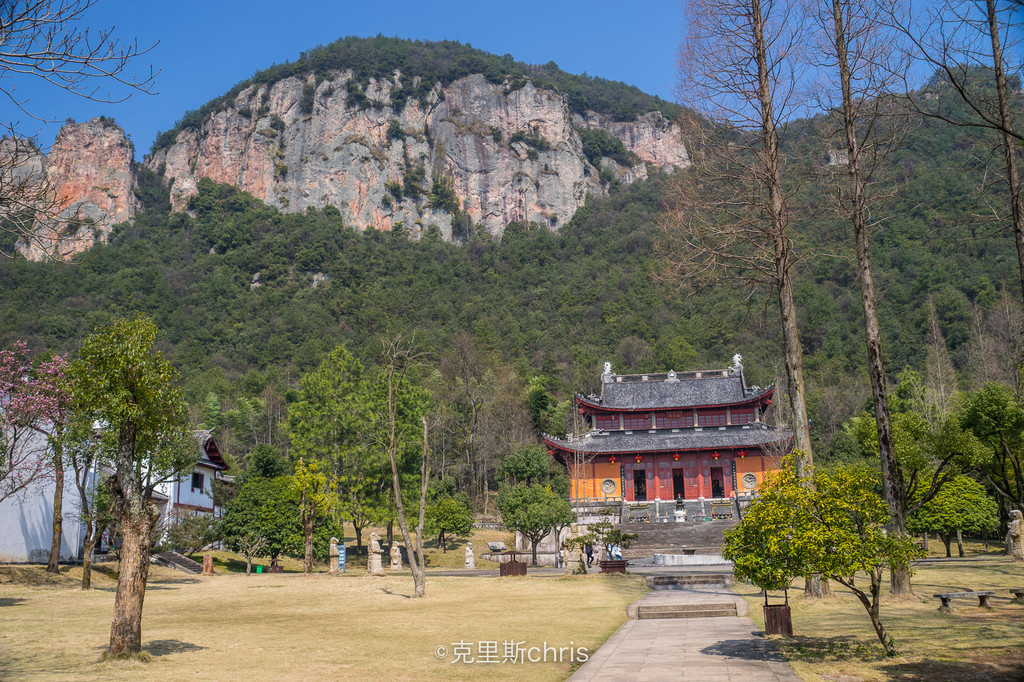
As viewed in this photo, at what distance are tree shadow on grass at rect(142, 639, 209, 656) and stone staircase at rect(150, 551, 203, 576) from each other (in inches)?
721

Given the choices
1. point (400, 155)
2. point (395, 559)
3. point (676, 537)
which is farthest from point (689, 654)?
point (400, 155)

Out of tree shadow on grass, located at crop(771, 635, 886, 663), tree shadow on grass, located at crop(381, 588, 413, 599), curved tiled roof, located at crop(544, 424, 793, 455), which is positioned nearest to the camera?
tree shadow on grass, located at crop(771, 635, 886, 663)

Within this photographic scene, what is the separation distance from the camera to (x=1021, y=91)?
11516 mm

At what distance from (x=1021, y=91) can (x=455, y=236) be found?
126382mm

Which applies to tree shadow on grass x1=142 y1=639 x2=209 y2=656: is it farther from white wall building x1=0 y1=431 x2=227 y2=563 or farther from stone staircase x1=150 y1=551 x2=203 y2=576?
stone staircase x1=150 y1=551 x2=203 y2=576

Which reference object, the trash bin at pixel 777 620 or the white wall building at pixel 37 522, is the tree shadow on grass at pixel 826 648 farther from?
the white wall building at pixel 37 522

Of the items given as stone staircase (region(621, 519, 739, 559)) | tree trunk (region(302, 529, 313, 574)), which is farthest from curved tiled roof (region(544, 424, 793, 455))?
tree trunk (region(302, 529, 313, 574))

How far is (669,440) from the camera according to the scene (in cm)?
4912

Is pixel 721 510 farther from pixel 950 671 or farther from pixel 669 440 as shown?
pixel 950 671

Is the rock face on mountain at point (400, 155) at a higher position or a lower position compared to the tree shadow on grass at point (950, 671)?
higher

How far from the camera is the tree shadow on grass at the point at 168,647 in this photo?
10.6 meters

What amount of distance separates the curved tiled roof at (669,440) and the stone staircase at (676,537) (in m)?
8.09

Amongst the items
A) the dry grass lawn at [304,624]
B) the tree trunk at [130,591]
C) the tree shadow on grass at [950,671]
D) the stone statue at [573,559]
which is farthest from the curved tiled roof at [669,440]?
the tree shadow on grass at [950,671]

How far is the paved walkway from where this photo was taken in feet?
26.7
